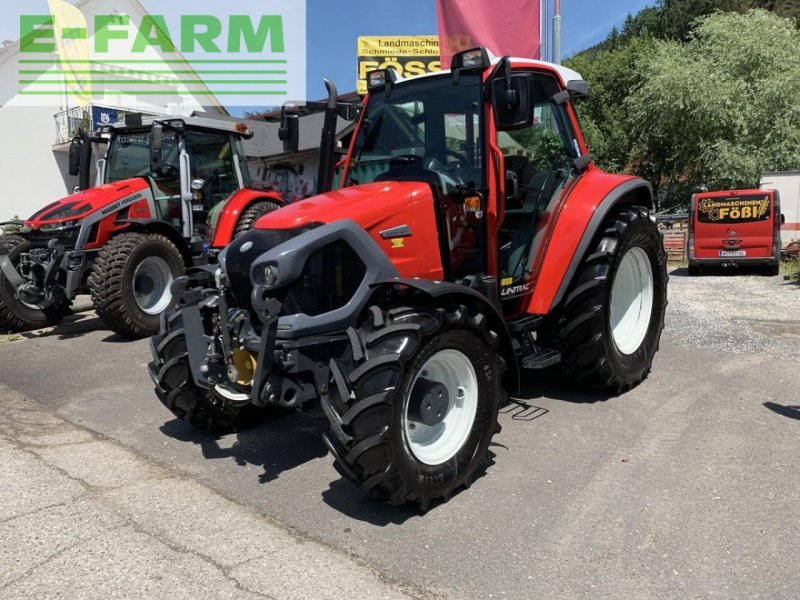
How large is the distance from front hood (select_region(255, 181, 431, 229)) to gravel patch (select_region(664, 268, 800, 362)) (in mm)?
4233

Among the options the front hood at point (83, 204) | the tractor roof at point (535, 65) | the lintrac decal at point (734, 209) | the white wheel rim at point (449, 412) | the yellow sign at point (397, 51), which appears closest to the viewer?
the white wheel rim at point (449, 412)

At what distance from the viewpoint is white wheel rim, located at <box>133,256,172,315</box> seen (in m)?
7.65

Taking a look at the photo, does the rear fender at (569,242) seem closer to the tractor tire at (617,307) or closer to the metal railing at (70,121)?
the tractor tire at (617,307)

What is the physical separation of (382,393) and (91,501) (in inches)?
69.1

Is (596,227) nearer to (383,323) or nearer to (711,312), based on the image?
(383,323)

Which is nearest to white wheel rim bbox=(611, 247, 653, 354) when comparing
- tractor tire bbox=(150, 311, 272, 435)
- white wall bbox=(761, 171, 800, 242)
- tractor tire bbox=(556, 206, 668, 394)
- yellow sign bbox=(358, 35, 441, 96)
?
tractor tire bbox=(556, 206, 668, 394)

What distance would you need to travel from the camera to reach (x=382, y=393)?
9.68 feet

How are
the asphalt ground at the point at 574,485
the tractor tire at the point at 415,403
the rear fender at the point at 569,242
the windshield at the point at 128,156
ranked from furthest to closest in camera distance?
the windshield at the point at 128,156, the rear fender at the point at 569,242, the tractor tire at the point at 415,403, the asphalt ground at the point at 574,485

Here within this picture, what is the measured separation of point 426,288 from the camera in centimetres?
318

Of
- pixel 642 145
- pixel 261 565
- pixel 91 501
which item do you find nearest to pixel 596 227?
pixel 261 565

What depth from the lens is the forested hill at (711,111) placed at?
1927cm

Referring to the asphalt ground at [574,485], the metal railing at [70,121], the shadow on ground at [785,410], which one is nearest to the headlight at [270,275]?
the asphalt ground at [574,485]

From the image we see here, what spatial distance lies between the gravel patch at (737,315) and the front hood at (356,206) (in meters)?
4.23

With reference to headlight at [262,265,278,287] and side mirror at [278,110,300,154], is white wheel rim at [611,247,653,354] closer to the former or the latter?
side mirror at [278,110,300,154]
